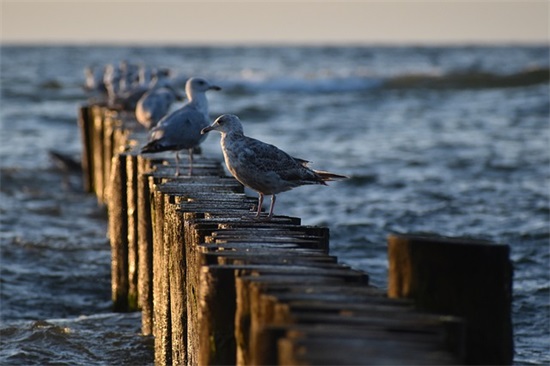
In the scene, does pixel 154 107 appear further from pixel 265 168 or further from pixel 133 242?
pixel 265 168

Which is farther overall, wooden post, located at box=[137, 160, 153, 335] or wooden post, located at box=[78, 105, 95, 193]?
wooden post, located at box=[78, 105, 95, 193]

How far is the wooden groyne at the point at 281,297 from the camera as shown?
154 inches

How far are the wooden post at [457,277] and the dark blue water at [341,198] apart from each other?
3470mm

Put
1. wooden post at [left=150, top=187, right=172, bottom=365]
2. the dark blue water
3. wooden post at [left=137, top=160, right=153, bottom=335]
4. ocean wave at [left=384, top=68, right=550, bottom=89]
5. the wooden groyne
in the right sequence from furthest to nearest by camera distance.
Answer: ocean wave at [left=384, top=68, right=550, bottom=89] < the dark blue water < wooden post at [left=137, top=160, right=153, bottom=335] < wooden post at [left=150, top=187, right=172, bottom=365] < the wooden groyne

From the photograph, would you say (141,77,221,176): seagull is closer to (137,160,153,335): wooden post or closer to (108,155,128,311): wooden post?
(137,160,153,335): wooden post

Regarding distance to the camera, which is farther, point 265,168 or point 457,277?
point 265,168

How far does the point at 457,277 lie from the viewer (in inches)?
173

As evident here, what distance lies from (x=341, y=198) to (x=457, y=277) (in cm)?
1110

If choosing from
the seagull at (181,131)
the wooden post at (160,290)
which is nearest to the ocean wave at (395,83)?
the seagull at (181,131)

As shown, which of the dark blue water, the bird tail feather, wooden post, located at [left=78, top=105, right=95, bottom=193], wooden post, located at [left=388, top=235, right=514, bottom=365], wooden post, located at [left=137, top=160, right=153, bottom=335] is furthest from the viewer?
wooden post, located at [left=78, top=105, right=95, bottom=193]

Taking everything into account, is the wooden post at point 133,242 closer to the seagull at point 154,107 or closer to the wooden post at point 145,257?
the wooden post at point 145,257

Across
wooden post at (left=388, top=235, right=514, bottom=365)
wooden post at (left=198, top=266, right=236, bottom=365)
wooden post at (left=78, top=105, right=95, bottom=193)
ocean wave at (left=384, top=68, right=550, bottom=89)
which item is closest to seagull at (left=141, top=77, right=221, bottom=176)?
wooden post at (left=198, top=266, right=236, bottom=365)

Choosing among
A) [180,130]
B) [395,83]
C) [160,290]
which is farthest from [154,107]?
[395,83]

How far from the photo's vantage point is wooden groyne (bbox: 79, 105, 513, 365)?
3908 millimetres
